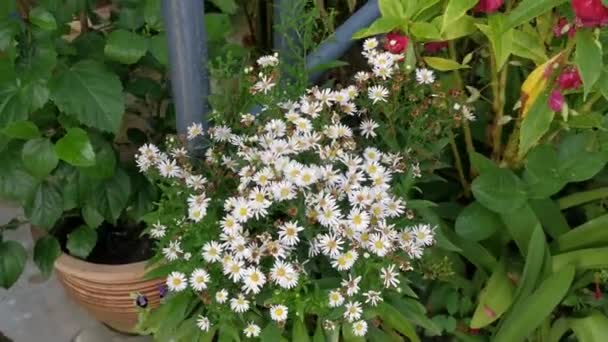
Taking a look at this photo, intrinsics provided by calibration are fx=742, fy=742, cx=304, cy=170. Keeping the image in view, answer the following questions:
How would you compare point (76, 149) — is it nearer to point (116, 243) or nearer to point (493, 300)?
point (116, 243)

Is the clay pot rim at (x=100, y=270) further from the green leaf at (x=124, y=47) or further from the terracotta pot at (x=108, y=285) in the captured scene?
the green leaf at (x=124, y=47)

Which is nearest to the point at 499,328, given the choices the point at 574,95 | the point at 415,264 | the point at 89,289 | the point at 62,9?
Answer: the point at 415,264

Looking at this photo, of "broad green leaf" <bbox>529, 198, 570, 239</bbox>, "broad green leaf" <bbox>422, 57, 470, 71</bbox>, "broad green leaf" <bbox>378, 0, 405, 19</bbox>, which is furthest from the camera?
"broad green leaf" <bbox>529, 198, 570, 239</bbox>

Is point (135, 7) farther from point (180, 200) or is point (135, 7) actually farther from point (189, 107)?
point (180, 200)

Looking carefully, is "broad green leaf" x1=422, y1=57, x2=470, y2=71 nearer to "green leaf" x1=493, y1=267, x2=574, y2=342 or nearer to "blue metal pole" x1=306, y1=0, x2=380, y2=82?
"blue metal pole" x1=306, y1=0, x2=380, y2=82

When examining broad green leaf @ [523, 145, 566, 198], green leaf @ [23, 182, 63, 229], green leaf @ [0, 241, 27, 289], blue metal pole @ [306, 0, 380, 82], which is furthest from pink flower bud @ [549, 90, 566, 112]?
green leaf @ [0, 241, 27, 289]

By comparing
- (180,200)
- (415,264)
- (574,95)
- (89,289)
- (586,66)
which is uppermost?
(586,66)

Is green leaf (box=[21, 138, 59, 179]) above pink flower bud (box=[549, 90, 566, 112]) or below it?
below
